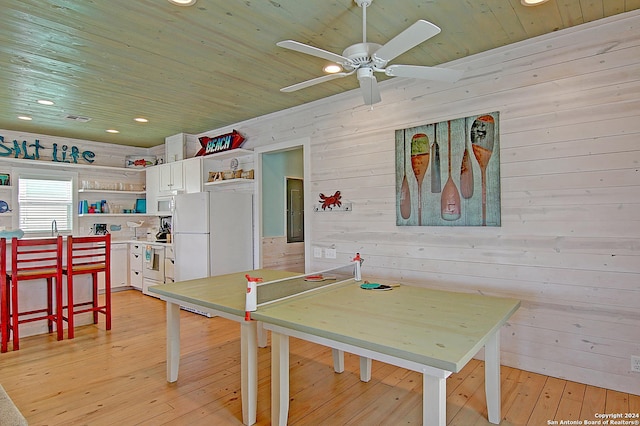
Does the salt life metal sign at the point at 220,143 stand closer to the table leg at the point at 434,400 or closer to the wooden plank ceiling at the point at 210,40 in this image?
the wooden plank ceiling at the point at 210,40

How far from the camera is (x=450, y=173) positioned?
10.5 feet

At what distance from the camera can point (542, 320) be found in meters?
2.80

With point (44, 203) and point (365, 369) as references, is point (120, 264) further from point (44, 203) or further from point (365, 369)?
point (365, 369)

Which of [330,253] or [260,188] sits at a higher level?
[260,188]

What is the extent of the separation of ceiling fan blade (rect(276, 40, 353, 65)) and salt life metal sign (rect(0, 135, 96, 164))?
18.0 ft

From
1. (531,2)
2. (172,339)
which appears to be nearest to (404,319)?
(172,339)

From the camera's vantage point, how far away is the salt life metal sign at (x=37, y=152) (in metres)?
5.41

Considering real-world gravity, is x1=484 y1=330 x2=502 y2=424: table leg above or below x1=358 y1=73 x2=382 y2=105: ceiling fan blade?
below

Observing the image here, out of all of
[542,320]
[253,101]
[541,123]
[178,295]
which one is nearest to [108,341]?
[178,295]

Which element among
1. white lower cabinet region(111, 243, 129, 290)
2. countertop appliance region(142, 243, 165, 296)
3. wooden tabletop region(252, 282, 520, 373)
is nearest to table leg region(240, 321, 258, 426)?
wooden tabletop region(252, 282, 520, 373)

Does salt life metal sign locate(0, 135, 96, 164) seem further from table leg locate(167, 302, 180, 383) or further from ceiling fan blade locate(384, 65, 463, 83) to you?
ceiling fan blade locate(384, 65, 463, 83)

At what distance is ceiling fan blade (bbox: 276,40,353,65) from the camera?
74.4 inches

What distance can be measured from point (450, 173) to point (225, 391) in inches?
96.7

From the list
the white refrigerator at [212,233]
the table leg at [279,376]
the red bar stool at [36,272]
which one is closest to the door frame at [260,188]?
the white refrigerator at [212,233]
